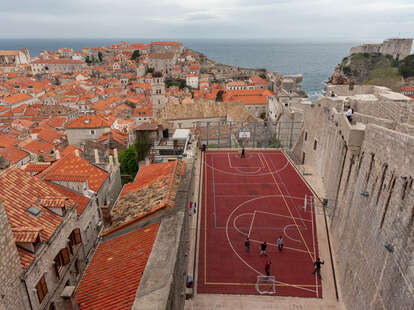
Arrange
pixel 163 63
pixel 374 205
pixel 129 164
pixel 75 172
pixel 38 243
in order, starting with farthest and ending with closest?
pixel 163 63
pixel 129 164
pixel 75 172
pixel 374 205
pixel 38 243

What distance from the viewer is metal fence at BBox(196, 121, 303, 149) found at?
32500mm

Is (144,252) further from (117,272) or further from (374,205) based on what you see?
(374,205)

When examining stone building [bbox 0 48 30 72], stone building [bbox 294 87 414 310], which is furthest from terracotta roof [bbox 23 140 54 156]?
stone building [bbox 0 48 30 72]

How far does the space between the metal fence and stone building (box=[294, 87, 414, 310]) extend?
11669mm

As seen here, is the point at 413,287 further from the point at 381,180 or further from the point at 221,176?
the point at 221,176

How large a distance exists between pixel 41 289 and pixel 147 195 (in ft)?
18.8

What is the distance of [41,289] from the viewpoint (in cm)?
1114

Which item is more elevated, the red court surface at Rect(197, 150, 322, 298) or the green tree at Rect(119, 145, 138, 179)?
the red court surface at Rect(197, 150, 322, 298)

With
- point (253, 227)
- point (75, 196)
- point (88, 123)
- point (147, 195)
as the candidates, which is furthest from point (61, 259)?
point (88, 123)

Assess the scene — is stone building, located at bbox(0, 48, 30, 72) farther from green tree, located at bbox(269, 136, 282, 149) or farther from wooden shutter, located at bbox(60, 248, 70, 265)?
wooden shutter, located at bbox(60, 248, 70, 265)

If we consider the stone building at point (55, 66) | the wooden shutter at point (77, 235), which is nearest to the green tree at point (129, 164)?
the wooden shutter at point (77, 235)

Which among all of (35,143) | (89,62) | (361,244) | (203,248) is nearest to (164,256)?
(203,248)

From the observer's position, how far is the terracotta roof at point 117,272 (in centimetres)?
932

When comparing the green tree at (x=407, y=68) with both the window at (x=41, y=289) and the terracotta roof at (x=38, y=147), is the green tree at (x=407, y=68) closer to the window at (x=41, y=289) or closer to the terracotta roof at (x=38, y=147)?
the terracotta roof at (x=38, y=147)
